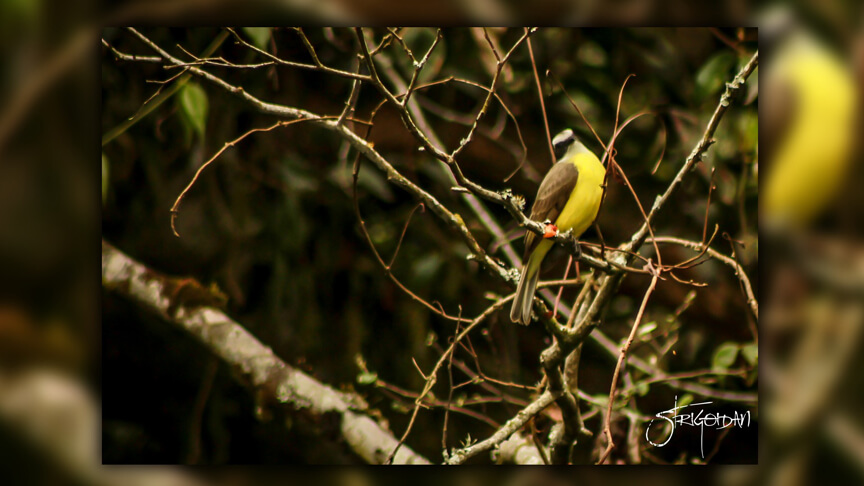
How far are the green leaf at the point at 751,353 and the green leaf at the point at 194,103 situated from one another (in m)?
1.23

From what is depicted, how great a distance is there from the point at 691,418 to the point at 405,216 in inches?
28.9

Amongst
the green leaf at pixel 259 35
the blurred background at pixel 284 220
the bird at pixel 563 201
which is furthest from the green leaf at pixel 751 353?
the green leaf at pixel 259 35

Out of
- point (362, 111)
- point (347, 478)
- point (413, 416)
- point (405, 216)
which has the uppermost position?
point (362, 111)

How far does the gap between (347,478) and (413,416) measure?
19cm

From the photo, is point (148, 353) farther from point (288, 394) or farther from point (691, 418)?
point (691, 418)

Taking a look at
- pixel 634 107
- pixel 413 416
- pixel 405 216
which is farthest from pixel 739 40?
pixel 413 416

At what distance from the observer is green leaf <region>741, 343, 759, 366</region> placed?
1860 mm

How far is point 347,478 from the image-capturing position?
1844mm

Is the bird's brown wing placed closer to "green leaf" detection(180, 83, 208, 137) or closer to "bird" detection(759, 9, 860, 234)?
"bird" detection(759, 9, 860, 234)

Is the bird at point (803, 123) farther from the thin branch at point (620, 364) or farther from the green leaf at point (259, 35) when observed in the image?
the green leaf at point (259, 35)

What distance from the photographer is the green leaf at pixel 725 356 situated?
6.03ft

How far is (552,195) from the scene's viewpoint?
1.81 m

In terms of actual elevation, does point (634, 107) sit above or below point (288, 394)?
above

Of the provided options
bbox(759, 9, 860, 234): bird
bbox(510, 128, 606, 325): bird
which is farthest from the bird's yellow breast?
bbox(759, 9, 860, 234): bird
